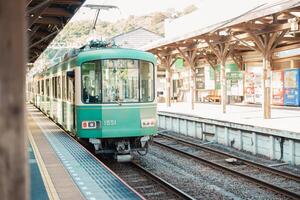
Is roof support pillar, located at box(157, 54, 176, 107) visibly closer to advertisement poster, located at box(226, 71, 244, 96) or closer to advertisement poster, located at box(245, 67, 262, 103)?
advertisement poster, located at box(226, 71, 244, 96)

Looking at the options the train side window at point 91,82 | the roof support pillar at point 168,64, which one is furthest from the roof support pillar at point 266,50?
the roof support pillar at point 168,64

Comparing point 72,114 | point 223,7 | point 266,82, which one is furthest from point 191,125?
point 223,7

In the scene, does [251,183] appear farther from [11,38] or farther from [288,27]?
[11,38]

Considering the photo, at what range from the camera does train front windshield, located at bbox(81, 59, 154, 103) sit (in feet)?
28.8

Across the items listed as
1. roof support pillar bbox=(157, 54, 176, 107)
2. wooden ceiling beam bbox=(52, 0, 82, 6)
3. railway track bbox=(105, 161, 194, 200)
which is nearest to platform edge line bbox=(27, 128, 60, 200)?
railway track bbox=(105, 161, 194, 200)

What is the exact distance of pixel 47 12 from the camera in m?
11.0

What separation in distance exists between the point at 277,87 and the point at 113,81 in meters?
12.1

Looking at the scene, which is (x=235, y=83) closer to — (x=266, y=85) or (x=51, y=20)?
(x=266, y=85)

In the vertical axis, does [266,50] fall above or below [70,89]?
above

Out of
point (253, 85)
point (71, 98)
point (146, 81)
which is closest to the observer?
point (146, 81)

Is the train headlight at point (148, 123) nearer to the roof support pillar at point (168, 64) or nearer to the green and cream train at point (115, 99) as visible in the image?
the green and cream train at point (115, 99)

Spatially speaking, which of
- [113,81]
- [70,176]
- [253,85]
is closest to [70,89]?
[113,81]

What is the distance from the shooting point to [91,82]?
8.85m

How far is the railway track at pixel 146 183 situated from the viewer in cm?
714
